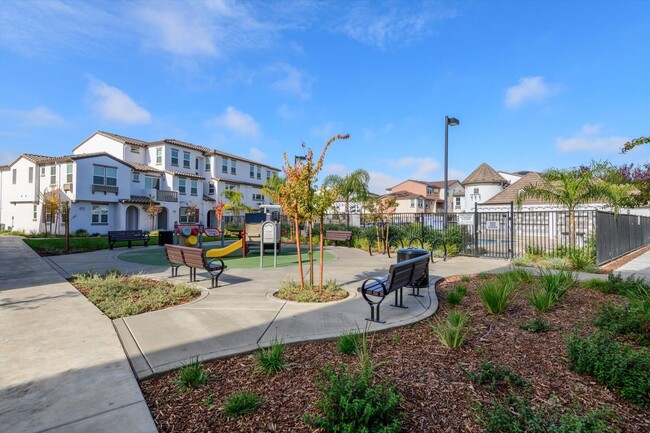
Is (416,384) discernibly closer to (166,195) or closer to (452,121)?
(452,121)

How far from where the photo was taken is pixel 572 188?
12.2 metres

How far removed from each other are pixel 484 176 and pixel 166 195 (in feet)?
125

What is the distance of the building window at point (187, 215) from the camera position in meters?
39.7

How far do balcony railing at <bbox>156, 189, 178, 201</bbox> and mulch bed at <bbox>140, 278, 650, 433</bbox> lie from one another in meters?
37.3

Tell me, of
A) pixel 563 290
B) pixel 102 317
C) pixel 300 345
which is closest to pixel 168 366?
pixel 300 345

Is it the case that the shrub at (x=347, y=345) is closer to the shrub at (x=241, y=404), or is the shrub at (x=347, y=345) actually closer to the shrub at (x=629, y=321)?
the shrub at (x=241, y=404)

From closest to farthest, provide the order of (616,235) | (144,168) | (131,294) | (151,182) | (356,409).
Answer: (356,409), (131,294), (616,235), (144,168), (151,182)

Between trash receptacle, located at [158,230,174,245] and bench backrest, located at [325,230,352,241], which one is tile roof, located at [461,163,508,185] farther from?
trash receptacle, located at [158,230,174,245]

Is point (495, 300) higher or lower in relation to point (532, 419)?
higher

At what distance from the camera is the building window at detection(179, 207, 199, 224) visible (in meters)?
39.7

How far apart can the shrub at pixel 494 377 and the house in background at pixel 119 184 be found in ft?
111

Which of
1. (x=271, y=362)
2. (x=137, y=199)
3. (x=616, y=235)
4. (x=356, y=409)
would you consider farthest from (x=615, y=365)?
(x=137, y=199)

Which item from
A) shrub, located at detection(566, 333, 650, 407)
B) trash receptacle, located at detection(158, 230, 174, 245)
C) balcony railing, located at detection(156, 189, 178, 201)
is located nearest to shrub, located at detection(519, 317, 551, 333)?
shrub, located at detection(566, 333, 650, 407)

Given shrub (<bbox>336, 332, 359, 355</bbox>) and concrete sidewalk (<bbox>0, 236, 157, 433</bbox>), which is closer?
concrete sidewalk (<bbox>0, 236, 157, 433</bbox>)
